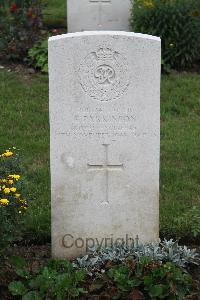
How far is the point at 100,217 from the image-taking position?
4957 millimetres

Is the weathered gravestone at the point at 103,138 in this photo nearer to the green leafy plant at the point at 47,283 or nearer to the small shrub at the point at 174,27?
the green leafy plant at the point at 47,283

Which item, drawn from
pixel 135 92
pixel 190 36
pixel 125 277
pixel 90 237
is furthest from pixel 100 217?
pixel 190 36

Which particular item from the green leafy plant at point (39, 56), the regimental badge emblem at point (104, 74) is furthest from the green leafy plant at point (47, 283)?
the green leafy plant at point (39, 56)

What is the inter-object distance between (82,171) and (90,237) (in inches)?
18.8

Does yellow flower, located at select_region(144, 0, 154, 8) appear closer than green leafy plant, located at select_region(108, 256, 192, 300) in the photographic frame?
No

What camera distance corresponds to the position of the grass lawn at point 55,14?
440 inches

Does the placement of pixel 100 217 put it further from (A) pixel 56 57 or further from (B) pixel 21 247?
(A) pixel 56 57

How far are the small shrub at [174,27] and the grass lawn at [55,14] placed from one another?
7.02 ft

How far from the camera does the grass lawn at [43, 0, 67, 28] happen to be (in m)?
11.2

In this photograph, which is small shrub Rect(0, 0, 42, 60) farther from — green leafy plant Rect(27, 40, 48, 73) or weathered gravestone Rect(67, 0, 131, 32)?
weathered gravestone Rect(67, 0, 131, 32)

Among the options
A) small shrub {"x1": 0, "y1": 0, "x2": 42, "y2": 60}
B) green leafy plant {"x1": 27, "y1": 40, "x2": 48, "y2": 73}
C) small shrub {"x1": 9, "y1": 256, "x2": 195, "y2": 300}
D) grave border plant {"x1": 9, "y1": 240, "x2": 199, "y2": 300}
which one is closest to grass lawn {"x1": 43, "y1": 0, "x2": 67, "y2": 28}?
small shrub {"x1": 0, "y1": 0, "x2": 42, "y2": 60}

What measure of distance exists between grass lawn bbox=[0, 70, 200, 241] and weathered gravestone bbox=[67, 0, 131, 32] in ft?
4.99

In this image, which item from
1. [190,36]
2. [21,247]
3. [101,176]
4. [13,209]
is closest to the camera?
[13,209]

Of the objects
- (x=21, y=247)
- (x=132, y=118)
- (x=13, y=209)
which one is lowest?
(x=21, y=247)
